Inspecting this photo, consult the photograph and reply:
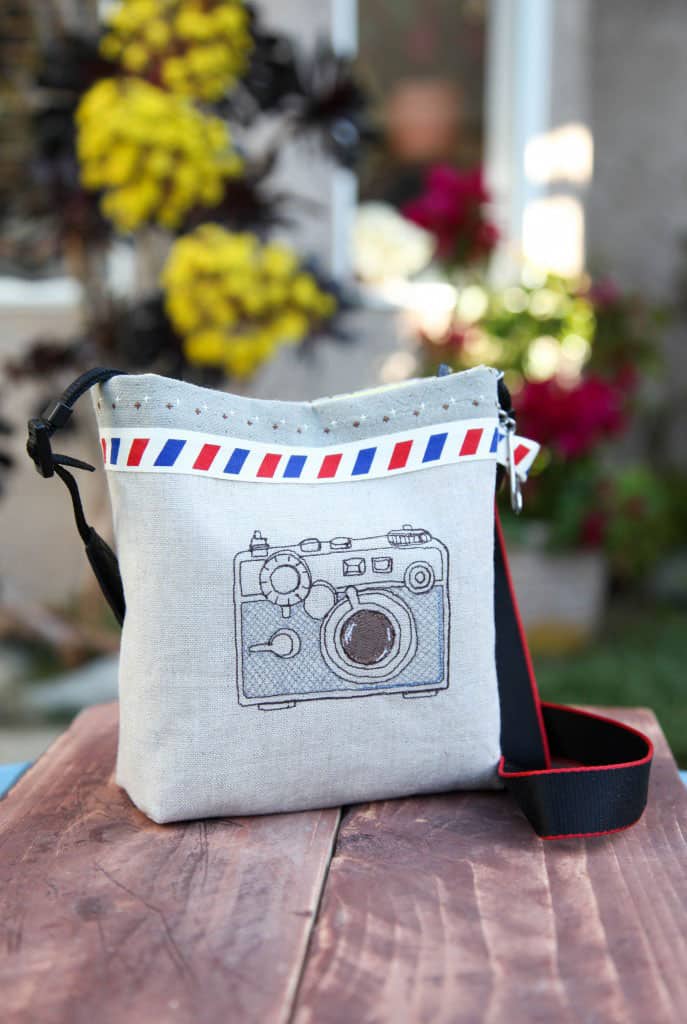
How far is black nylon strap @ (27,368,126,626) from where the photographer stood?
33.8 inches

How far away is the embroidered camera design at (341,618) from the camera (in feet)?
2.85

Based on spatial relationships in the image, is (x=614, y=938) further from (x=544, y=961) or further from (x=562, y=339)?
(x=562, y=339)

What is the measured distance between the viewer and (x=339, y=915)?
71 centimetres

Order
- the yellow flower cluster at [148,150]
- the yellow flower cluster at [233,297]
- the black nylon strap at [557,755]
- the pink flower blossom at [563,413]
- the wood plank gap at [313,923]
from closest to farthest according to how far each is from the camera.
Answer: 1. the wood plank gap at [313,923]
2. the black nylon strap at [557,755]
3. the yellow flower cluster at [148,150]
4. the yellow flower cluster at [233,297]
5. the pink flower blossom at [563,413]

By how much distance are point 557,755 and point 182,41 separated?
1.69 m

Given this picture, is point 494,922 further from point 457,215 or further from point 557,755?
point 457,215

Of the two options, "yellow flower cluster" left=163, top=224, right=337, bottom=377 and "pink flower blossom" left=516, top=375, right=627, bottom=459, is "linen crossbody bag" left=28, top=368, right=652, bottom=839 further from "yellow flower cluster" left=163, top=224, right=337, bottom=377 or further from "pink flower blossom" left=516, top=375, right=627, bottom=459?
"pink flower blossom" left=516, top=375, right=627, bottom=459

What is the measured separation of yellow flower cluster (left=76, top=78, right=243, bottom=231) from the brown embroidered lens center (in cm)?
141

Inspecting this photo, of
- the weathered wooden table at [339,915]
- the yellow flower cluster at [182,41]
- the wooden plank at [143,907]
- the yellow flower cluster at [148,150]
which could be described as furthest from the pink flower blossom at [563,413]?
the wooden plank at [143,907]

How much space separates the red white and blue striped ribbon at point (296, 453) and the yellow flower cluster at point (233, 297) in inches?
48.7

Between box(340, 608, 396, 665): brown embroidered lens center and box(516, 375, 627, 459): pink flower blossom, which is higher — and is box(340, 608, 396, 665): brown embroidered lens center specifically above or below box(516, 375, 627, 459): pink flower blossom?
below

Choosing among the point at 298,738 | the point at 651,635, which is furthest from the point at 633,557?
the point at 298,738

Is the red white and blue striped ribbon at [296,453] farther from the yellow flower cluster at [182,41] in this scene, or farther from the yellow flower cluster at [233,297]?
the yellow flower cluster at [182,41]

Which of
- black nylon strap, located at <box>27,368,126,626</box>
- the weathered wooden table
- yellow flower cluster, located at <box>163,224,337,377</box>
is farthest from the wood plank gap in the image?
yellow flower cluster, located at <box>163,224,337,377</box>
